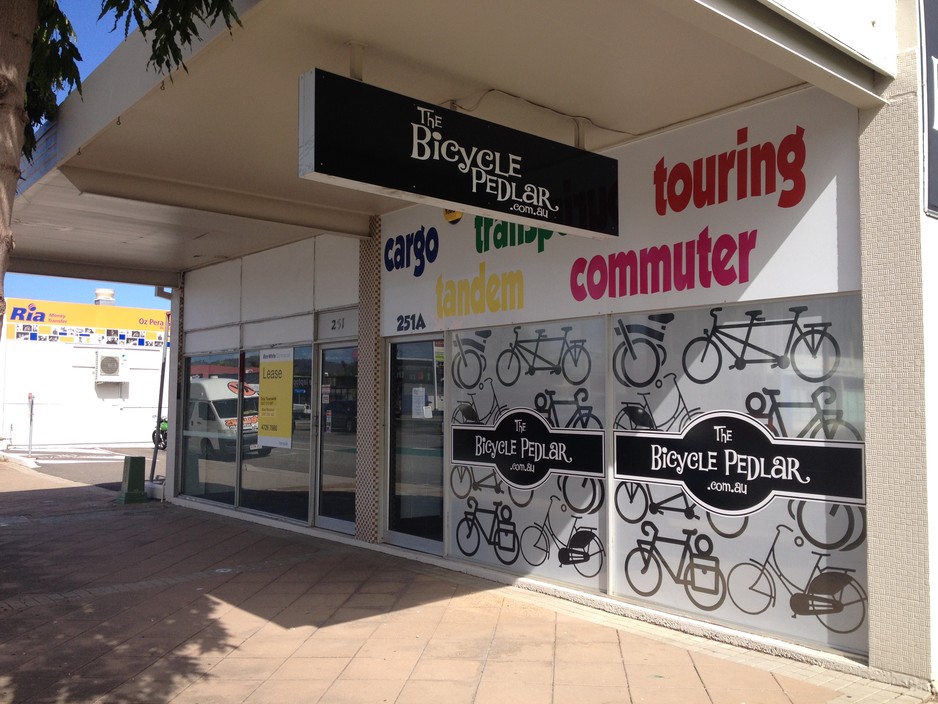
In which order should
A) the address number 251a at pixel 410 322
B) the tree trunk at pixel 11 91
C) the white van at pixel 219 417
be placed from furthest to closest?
the white van at pixel 219 417, the address number 251a at pixel 410 322, the tree trunk at pixel 11 91

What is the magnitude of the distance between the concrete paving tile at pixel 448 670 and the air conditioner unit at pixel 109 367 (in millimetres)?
25015

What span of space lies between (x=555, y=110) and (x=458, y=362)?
269cm

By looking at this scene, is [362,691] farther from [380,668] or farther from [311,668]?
[311,668]

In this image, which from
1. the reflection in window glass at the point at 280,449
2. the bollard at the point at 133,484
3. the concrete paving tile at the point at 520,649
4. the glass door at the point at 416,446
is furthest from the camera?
the bollard at the point at 133,484

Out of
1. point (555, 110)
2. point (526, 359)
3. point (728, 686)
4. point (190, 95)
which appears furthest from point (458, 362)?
point (728, 686)

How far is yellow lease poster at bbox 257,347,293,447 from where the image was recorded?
10516 millimetres

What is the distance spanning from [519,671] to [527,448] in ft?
7.70

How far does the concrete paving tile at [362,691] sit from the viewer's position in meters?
4.69

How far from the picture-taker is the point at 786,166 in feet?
17.9

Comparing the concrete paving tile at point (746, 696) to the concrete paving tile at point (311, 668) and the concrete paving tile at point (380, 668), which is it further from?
the concrete paving tile at point (311, 668)

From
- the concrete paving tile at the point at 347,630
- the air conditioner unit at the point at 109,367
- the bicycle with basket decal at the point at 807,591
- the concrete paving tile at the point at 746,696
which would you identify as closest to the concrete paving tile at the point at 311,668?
the concrete paving tile at the point at 347,630

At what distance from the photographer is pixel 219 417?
39.7 ft

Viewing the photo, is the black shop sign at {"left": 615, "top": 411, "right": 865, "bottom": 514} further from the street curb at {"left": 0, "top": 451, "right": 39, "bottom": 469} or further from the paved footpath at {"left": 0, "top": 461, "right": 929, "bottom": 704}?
the street curb at {"left": 0, "top": 451, "right": 39, "bottom": 469}

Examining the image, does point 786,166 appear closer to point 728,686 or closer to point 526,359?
point 526,359
